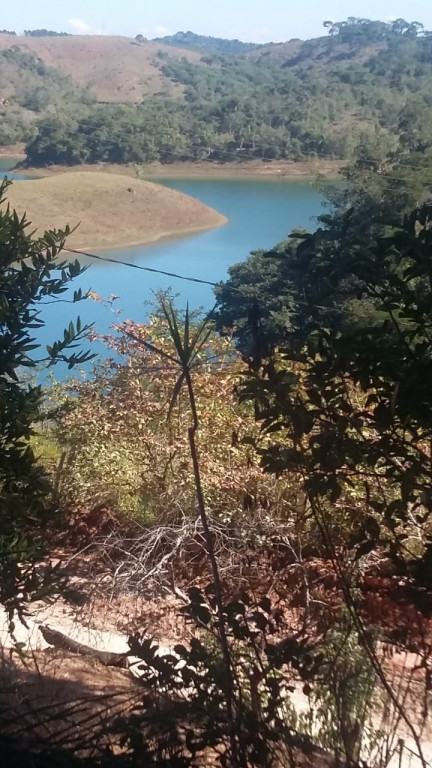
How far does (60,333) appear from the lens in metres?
3.30

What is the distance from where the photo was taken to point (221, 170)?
995 centimetres

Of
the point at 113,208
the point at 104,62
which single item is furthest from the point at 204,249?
the point at 104,62

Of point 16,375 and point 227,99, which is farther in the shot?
point 227,99

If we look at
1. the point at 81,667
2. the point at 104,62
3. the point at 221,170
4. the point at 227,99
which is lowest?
the point at 81,667

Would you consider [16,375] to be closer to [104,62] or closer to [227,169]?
[227,169]

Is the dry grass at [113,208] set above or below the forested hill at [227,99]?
below

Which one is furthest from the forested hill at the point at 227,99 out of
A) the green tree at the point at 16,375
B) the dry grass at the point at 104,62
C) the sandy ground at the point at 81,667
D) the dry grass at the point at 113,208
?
the sandy ground at the point at 81,667

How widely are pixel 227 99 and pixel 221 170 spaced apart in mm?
4254

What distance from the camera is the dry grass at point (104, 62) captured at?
15.7 m

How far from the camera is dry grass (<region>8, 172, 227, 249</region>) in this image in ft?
17.4

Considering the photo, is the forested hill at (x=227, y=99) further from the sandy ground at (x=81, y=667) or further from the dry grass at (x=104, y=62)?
the sandy ground at (x=81, y=667)

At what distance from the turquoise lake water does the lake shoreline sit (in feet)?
0.36

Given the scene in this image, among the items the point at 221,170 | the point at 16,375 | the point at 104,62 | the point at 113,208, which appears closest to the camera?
the point at 16,375

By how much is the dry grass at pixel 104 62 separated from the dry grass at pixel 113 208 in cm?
721
